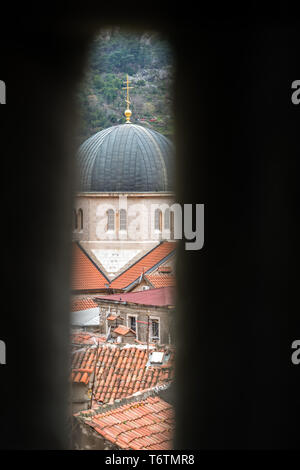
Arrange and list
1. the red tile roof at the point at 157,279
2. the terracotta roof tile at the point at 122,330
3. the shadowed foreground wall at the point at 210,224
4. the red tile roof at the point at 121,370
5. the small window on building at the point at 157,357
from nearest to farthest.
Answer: the shadowed foreground wall at the point at 210,224, the red tile roof at the point at 121,370, the small window on building at the point at 157,357, the terracotta roof tile at the point at 122,330, the red tile roof at the point at 157,279

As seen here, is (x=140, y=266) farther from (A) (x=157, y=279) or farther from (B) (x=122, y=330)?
(B) (x=122, y=330)

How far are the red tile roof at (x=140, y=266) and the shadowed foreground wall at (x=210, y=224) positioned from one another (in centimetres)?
1401

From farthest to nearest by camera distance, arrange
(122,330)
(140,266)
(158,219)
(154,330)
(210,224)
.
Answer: (140,266) < (158,219) < (122,330) < (154,330) < (210,224)

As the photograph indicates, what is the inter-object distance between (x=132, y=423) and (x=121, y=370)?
11.6ft

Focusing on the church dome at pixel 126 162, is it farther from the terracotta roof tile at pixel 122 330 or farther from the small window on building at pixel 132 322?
the terracotta roof tile at pixel 122 330

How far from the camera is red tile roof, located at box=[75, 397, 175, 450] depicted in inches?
95.2

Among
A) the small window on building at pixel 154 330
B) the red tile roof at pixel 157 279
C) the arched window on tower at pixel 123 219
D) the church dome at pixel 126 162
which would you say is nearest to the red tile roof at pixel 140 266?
the arched window on tower at pixel 123 219

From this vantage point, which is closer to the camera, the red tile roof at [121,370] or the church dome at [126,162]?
the red tile roof at [121,370]

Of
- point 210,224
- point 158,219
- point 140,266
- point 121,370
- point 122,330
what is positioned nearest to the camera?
point 210,224

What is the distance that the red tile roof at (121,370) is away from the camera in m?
5.82

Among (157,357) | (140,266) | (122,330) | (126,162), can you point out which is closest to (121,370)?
(157,357)

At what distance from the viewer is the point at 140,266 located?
16.5 metres
